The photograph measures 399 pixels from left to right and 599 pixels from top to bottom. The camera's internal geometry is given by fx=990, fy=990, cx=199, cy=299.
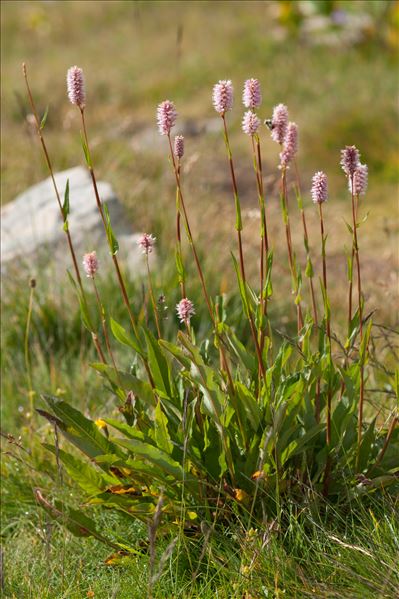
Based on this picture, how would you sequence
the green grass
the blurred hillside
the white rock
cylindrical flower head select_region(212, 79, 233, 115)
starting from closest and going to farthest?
cylindrical flower head select_region(212, 79, 233, 115) → the green grass → the white rock → the blurred hillside

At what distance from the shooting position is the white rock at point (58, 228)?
16.5ft

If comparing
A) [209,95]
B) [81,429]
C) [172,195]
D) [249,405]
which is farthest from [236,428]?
[209,95]

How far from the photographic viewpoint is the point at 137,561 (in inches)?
103

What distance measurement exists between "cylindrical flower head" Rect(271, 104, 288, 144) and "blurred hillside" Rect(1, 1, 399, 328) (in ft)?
3.52

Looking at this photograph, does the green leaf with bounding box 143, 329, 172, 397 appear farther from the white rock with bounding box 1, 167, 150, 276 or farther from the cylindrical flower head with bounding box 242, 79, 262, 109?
the white rock with bounding box 1, 167, 150, 276

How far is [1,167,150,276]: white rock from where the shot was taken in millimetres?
5039

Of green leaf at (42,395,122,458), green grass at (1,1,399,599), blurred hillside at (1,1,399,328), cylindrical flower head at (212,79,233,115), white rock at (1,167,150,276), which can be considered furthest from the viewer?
blurred hillside at (1,1,399,328)

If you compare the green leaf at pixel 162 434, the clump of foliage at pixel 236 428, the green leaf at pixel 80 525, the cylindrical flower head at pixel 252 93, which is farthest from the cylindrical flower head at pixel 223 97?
the green leaf at pixel 80 525

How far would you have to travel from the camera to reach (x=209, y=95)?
1147 cm

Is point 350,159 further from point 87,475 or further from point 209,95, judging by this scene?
point 209,95

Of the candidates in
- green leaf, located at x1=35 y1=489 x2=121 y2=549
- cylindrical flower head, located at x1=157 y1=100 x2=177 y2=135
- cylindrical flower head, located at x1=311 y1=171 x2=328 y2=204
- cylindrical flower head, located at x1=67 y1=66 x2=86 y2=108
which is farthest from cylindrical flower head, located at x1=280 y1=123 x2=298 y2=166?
green leaf, located at x1=35 y1=489 x2=121 y2=549

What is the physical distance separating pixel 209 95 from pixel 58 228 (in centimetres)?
656

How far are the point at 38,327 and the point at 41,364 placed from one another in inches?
17.7

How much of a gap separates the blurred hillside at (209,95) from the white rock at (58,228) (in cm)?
30
